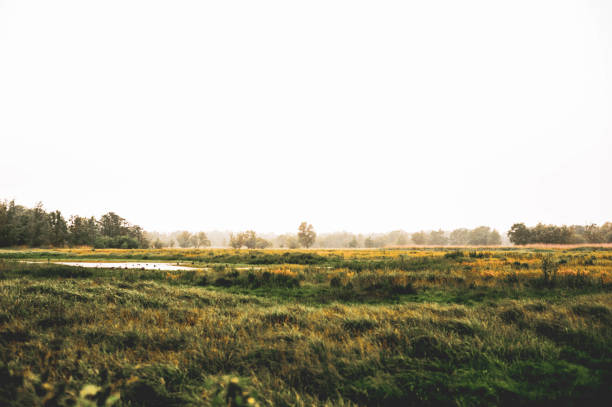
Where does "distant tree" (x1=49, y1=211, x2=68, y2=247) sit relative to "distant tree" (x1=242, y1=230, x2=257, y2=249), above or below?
above

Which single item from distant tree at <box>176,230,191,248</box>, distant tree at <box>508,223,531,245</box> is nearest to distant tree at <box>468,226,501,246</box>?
distant tree at <box>508,223,531,245</box>

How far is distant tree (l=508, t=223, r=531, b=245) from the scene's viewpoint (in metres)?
84.1

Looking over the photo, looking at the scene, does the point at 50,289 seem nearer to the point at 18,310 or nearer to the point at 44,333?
the point at 18,310

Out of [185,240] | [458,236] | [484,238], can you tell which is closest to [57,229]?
[185,240]

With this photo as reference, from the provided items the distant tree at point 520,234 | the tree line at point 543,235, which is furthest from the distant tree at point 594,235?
the distant tree at point 520,234

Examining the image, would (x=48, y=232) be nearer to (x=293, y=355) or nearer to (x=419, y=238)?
(x=293, y=355)

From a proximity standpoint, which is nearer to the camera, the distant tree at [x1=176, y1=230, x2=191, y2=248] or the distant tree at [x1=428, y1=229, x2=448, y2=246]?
the distant tree at [x1=176, y1=230, x2=191, y2=248]

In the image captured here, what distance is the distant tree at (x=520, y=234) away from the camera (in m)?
84.1

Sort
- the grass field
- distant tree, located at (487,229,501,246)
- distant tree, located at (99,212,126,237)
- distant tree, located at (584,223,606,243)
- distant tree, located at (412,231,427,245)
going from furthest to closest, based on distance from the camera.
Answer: distant tree, located at (412,231,427,245), distant tree, located at (487,229,501,246), distant tree, located at (99,212,126,237), distant tree, located at (584,223,606,243), the grass field

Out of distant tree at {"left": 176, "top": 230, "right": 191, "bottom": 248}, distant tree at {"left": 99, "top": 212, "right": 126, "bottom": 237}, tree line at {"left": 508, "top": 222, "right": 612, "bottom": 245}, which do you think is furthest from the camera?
distant tree at {"left": 176, "top": 230, "right": 191, "bottom": 248}

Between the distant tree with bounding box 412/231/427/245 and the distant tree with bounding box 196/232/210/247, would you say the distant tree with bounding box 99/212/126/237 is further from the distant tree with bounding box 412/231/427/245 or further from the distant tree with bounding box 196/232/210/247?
the distant tree with bounding box 412/231/427/245

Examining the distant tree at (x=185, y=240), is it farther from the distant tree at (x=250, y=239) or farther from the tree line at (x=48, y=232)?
the tree line at (x=48, y=232)

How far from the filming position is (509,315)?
7.17m

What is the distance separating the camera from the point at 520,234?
85062 mm
